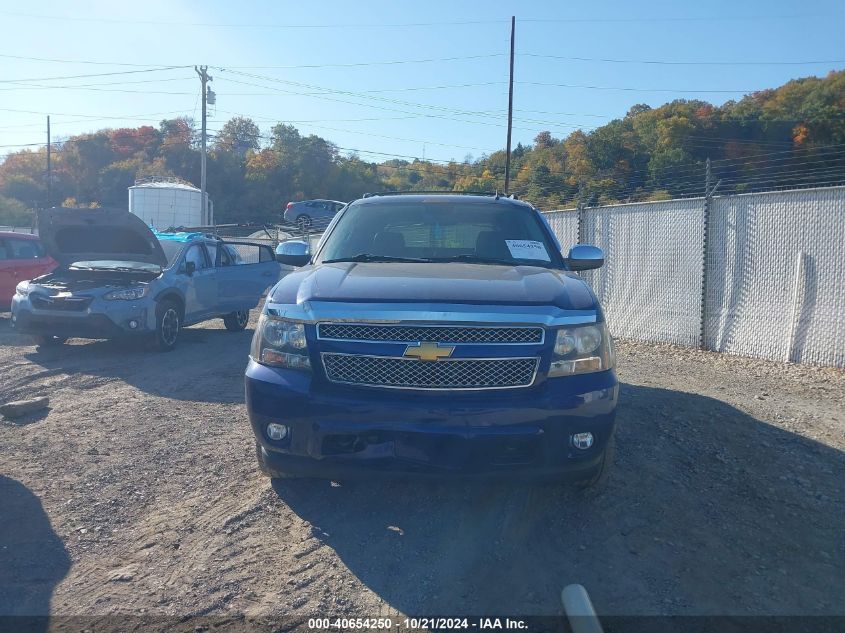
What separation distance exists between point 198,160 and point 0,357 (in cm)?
5056

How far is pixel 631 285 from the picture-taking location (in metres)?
11.0

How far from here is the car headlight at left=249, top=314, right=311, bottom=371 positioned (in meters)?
3.65

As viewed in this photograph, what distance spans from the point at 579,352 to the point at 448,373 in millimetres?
671

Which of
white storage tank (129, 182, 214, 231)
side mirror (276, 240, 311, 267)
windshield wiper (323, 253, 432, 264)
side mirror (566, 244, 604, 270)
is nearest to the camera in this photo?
windshield wiper (323, 253, 432, 264)

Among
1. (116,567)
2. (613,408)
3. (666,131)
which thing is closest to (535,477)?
(613,408)

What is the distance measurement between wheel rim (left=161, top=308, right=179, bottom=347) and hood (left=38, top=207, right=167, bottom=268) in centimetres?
71

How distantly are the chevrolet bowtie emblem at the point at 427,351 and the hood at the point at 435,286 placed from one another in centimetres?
24

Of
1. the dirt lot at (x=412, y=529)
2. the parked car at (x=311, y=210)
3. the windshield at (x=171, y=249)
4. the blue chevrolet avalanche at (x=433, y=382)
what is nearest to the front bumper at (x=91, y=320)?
the windshield at (x=171, y=249)

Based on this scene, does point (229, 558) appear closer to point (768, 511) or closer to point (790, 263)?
point (768, 511)

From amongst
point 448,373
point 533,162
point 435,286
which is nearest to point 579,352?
point 448,373

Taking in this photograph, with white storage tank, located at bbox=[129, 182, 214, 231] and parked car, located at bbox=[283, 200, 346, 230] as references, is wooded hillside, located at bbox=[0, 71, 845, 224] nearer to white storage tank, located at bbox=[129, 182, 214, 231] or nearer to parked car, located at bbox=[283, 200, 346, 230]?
parked car, located at bbox=[283, 200, 346, 230]

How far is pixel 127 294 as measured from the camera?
9.46 m

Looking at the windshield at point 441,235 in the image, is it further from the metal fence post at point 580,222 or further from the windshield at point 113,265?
the metal fence post at point 580,222

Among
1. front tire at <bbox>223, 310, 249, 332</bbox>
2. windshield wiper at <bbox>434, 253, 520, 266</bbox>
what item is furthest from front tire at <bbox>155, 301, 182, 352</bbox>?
windshield wiper at <bbox>434, 253, 520, 266</bbox>
